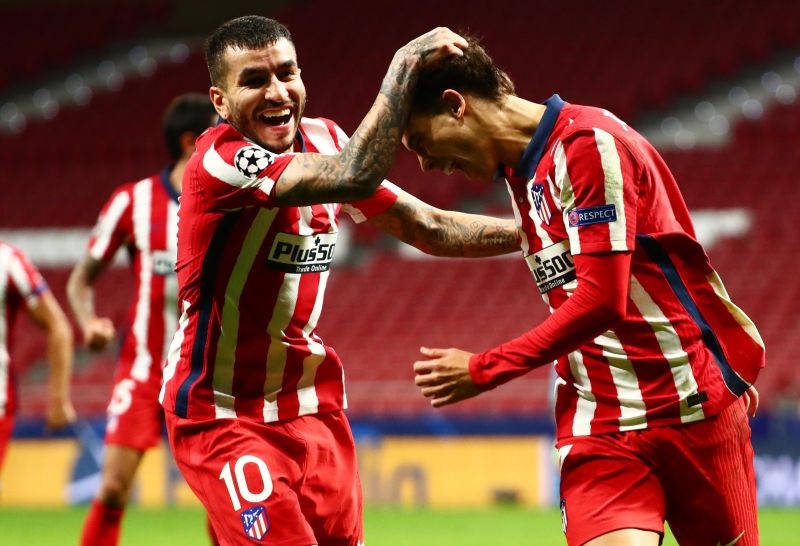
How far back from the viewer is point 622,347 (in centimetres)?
382

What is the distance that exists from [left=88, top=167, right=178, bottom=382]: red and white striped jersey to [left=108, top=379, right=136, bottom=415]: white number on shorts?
0.16 feet

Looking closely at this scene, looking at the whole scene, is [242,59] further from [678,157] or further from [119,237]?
[678,157]

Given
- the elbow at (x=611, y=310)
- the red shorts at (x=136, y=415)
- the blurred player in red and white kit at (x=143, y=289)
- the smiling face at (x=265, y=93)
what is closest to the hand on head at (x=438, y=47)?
the smiling face at (x=265, y=93)

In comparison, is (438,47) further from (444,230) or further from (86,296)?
(86,296)

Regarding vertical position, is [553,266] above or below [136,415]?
above

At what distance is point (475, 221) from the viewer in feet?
14.7

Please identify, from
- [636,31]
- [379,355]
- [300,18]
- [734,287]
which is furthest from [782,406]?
[300,18]

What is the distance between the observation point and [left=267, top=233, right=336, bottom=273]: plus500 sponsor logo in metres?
3.92

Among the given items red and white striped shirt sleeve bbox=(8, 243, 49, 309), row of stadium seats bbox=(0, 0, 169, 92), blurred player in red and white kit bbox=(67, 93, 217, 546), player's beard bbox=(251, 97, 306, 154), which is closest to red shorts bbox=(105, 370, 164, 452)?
blurred player in red and white kit bbox=(67, 93, 217, 546)

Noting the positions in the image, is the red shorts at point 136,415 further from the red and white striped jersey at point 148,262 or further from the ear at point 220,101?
the ear at point 220,101

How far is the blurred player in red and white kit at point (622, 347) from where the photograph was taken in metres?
3.63

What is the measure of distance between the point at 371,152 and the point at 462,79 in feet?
1.08

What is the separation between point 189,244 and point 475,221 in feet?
3.47

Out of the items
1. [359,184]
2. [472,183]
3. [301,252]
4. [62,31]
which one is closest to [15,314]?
[301,252]
